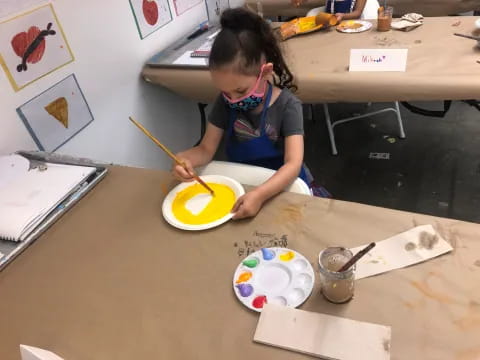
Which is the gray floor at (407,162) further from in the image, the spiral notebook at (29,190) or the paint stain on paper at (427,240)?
the spiral notebook at (29,190)

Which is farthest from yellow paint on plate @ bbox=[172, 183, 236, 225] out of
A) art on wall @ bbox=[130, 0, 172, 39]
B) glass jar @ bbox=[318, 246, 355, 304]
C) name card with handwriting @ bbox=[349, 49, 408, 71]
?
art on wall @ bbox=[130, 0, 172, 39]

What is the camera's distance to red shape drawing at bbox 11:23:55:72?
1.11 meters

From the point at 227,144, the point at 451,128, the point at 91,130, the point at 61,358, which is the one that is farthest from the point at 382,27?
the point at 61,358

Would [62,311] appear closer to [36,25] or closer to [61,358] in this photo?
[61,358]

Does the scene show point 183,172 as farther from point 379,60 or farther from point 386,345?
point 379,60

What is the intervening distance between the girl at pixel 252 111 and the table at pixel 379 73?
0.76 ft

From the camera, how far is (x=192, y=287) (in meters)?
0.71

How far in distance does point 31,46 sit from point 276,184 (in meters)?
0.85

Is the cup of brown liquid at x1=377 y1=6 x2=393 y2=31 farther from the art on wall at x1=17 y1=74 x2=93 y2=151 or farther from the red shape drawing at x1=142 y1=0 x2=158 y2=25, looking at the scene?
the art on wall at x1=17 y1=74 x2=93 y2=151

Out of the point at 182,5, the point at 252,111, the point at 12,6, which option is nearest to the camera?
the point at 12,6

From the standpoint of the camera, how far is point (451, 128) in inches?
87.5

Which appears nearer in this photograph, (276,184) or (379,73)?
(276,184)

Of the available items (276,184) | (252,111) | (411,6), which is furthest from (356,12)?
(276,184)

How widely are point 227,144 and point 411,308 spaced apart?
2.76 ft
